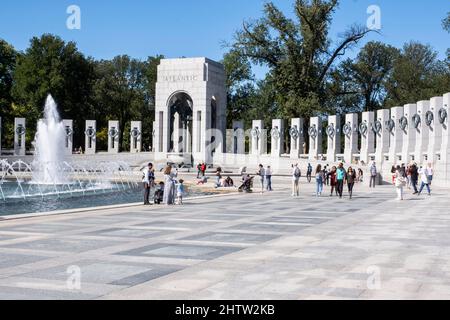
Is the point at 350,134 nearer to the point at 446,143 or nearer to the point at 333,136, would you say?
the point at 333,136

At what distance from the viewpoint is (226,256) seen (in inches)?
388

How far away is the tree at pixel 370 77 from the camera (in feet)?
258

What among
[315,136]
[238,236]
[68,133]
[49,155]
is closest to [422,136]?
[315,136]

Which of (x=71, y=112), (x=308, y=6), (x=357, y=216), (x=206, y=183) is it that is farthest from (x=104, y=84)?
(x=357, y=216)

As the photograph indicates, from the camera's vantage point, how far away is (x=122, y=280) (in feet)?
25.6

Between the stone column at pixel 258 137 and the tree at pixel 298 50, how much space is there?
21.9 ft

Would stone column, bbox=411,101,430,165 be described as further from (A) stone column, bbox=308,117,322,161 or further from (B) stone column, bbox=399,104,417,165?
(A) stone column, bbox=308,117,322,161

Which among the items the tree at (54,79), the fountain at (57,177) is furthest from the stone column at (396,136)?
the tree at (54,79)

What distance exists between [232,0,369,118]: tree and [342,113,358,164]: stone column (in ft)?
36.2

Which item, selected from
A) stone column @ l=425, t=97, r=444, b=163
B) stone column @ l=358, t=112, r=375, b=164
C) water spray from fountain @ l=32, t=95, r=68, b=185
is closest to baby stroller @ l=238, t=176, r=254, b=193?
stone column @ l=425, t=97, r=444, b=163

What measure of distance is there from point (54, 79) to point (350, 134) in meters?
41.1

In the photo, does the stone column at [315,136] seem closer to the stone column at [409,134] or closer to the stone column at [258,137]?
the stone column at [258,137]
